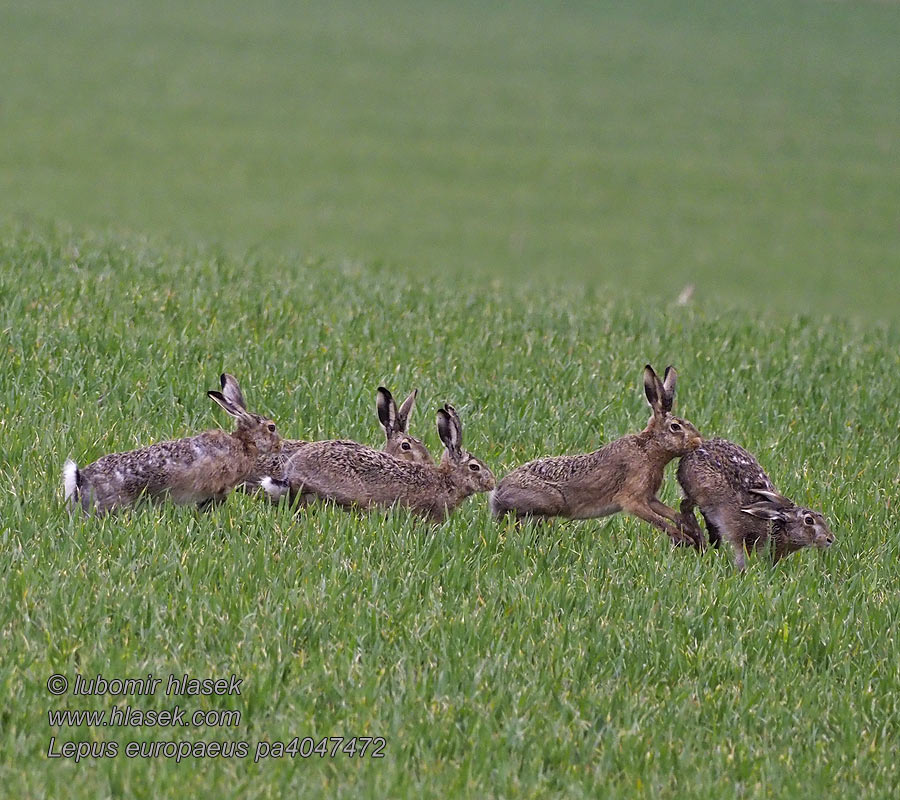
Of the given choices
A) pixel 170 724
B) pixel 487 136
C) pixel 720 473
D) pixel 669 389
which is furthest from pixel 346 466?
pixel 487 136

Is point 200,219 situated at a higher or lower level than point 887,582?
lower

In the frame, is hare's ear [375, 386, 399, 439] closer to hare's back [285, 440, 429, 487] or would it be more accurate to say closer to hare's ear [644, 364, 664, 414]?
hare's back [285, 440, 429, 487]

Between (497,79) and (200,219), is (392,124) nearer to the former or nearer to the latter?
(497,79)

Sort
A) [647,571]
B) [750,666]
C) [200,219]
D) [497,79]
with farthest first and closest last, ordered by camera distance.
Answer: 1. [497,79]
2. [200,219]
3. [647,571]
4. [750,666]

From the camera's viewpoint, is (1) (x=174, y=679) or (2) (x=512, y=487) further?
(2) (x=512, y=487)

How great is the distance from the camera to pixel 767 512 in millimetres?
6969

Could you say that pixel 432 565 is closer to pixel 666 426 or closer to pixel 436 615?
pixel 436 615

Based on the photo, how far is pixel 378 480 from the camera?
22.8ft

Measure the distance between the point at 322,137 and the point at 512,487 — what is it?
3887 cm

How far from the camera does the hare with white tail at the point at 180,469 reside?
646 centimetres

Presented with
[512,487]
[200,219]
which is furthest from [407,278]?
[200,219]

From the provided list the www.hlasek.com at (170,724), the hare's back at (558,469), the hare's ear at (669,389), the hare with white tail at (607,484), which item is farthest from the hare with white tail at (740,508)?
the www.hlasek.com at (170,724)

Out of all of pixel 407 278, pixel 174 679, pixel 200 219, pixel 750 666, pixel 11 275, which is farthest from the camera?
pixel 200 219

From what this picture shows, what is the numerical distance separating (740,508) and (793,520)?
0.90ft
